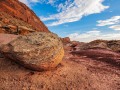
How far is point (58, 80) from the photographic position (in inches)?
441

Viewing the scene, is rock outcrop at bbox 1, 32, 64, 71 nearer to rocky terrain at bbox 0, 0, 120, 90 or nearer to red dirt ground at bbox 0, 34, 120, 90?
rocky terrain at bbox 0, 0, 120, 90

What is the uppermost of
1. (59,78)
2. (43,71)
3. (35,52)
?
(35,52)

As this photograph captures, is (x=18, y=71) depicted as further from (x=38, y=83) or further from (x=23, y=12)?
(x=23, y=12)

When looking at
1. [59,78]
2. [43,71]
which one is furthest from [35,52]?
[59,78]

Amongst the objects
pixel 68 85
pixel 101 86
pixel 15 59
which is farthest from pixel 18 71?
pixel 101 86

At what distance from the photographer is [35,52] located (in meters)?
11.6

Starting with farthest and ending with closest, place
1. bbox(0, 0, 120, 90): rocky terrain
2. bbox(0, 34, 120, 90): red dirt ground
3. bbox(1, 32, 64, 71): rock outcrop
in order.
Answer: bbox(1, 32, 64, 71): rock outcrop
bbox(0, 0, 120, 90): rocky terrain
bbox(0, 34, 120, 90): red dirt ground

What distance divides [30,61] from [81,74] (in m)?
2.77

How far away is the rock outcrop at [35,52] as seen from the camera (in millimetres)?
11492

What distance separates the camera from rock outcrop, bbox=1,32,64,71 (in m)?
11.5

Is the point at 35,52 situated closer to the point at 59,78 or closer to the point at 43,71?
the point at 43,71

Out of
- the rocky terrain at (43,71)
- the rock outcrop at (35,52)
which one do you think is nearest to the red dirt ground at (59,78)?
the rocky terrain at (43,71)

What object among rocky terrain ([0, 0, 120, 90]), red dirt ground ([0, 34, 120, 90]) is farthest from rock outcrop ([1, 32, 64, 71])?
red dirt ground ([0, 34, 120, 90])

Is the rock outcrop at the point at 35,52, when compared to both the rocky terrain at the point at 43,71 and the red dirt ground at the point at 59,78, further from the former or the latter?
the red dirt ground at the point at 59,78
